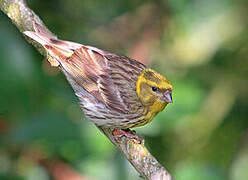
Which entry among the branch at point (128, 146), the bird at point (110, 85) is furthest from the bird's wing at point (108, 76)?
the branch at point (128, 146)

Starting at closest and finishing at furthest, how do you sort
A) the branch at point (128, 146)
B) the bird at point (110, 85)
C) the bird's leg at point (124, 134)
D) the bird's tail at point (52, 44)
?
the branch at point (128, 146) < the bird's leg at point (124, 134) < the bird's tail at point (52, 44) < the bird at point (110, 85)

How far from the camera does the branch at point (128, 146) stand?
9.71 feet

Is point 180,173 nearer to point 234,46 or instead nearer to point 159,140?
point 159,140

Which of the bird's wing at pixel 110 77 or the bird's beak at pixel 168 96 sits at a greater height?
the bird's wing at pixel 110 77

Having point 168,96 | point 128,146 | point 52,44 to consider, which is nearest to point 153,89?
point 168,96

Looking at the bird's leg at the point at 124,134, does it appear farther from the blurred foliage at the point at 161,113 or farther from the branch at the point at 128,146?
the blurred foliage at the point at 161,113

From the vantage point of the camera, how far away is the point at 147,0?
16.4 ft

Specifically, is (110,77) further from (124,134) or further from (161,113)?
(124,134)

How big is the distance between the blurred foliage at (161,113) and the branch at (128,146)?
0.78ft

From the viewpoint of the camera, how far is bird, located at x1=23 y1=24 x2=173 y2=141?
12.2 feet

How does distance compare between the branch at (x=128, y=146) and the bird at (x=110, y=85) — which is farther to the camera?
the bird at (x=110, y=85)

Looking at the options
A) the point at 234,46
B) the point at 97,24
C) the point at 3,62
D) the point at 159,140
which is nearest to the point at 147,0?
the point at 97,24

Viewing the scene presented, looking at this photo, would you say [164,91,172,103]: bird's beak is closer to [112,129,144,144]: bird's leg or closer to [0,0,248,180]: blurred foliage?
[112,129,144,144]: bird's leg

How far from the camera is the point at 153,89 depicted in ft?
12.1
